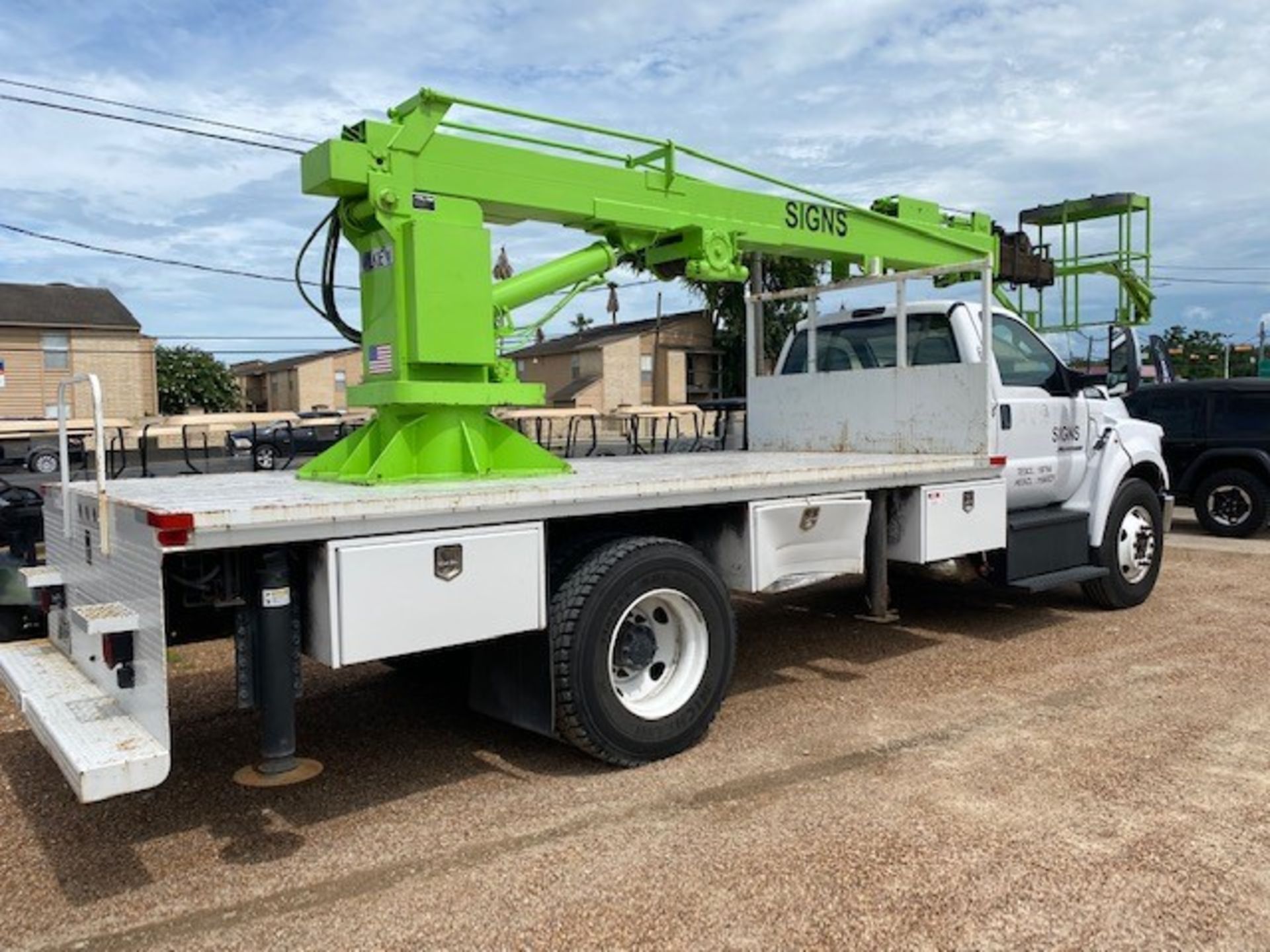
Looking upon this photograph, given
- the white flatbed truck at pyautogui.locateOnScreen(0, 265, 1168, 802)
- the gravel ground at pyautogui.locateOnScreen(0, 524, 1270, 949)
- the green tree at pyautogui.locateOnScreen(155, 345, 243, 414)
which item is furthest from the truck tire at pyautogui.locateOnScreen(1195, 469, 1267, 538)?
the green tree at pyautogui.locateOnScreen(155, 345, 243, 414)

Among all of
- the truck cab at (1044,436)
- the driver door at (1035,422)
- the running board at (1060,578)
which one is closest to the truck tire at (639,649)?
the truck cab at (1044,436)

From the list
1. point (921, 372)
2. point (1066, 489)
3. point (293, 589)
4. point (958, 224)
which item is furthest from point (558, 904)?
point (958, 224)

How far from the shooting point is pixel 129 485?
4.90 metres

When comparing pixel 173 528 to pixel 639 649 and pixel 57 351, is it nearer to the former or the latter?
pixel 639 649

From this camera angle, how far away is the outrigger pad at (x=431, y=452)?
5.14 meters

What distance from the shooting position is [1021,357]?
300 inches

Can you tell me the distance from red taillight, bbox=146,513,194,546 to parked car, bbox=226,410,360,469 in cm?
1138

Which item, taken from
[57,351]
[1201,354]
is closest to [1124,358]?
[57,351]

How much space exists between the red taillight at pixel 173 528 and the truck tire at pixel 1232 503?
12.9m

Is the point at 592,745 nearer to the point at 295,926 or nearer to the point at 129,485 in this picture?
the point at 295,926

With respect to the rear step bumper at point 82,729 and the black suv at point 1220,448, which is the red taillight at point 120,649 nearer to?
the rear step bumper at point 82,729

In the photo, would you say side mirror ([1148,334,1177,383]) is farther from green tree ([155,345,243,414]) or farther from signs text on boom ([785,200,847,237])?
green tree ([155,345,243,414])

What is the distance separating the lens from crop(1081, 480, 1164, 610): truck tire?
7844mm

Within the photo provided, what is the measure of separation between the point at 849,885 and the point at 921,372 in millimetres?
4315
